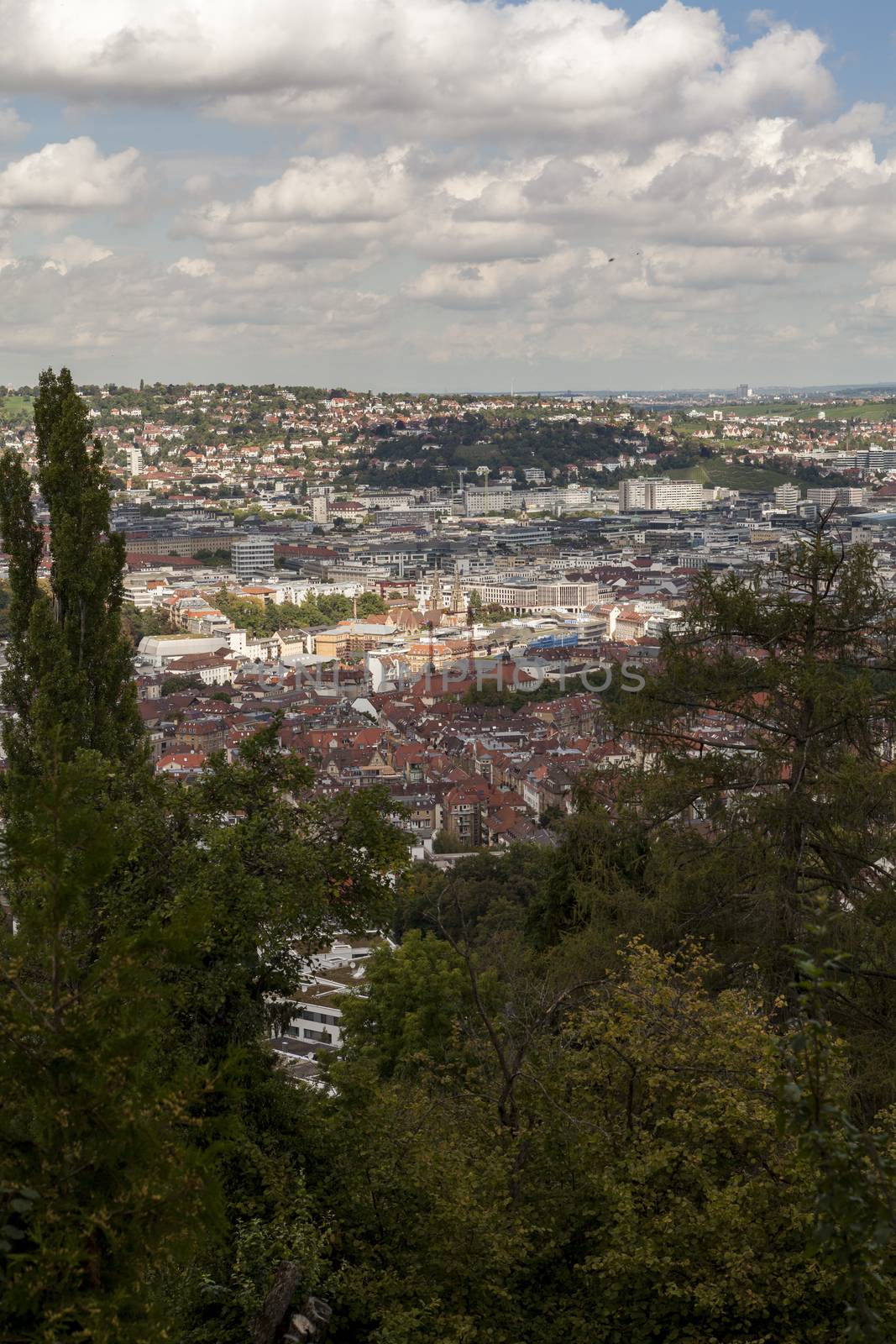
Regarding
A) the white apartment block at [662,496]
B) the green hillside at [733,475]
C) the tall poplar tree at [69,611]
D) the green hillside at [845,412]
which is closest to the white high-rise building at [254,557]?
the white apartment block at [662,496]

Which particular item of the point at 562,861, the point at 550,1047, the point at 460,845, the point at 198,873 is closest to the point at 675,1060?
the point at 550,1047

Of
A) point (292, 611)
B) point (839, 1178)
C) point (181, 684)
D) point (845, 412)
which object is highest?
point (845, 412)

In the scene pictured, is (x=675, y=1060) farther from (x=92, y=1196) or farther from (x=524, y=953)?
(x=524, y=953)

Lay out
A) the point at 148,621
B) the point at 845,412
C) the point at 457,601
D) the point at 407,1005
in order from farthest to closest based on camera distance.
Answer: the point at 845,412 → the point at 457,601 → the point at 148,621 → the point at 407,1005

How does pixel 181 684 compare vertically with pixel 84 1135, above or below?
below

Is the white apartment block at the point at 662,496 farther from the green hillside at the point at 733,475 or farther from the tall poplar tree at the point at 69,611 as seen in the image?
the tall poplar tree at the point at 69,611

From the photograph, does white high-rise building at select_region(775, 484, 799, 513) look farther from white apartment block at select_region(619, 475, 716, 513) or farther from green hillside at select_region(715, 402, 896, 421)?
green hillside at select_region(715, 402, 896, 421)

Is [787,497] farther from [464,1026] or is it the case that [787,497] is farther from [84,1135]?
[84,1135]

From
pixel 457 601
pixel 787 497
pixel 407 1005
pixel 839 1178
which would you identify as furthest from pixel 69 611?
pixel 787 497
